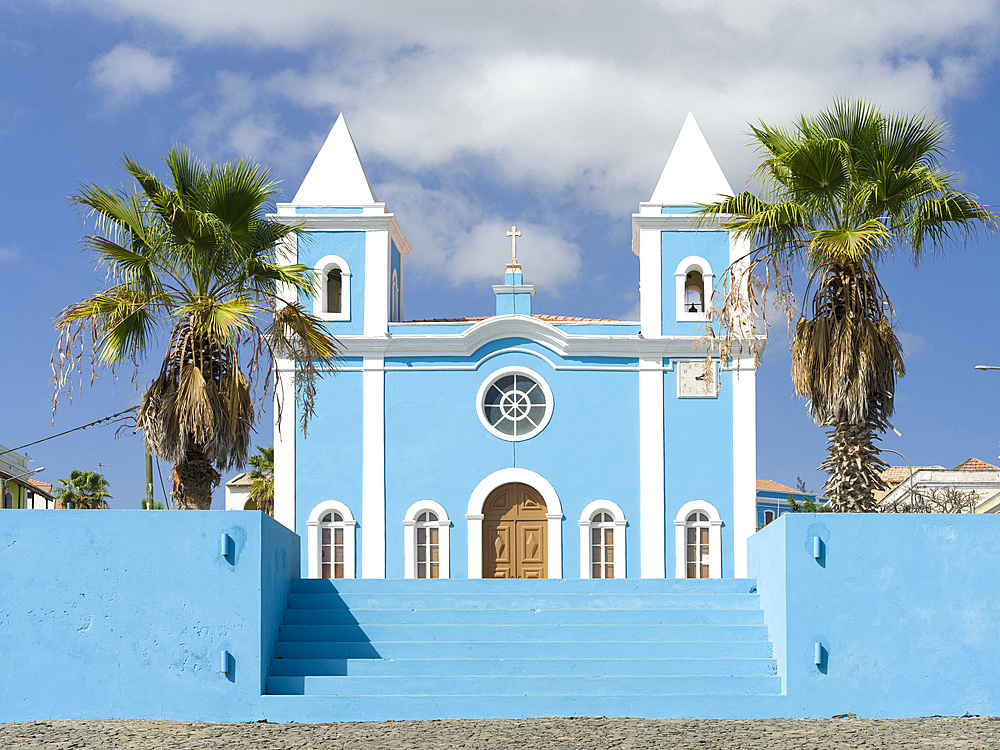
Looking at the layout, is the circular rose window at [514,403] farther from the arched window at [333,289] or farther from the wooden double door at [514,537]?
the arched window at [333,289]

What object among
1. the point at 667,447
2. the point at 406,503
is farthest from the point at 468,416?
the point at 667,447

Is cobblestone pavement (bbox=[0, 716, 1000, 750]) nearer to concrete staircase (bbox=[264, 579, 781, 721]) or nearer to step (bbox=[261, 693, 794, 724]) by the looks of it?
step (bbox=[261, 693, 794, 724])

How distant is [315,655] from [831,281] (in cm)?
769

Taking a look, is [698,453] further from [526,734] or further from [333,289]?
[526,734]

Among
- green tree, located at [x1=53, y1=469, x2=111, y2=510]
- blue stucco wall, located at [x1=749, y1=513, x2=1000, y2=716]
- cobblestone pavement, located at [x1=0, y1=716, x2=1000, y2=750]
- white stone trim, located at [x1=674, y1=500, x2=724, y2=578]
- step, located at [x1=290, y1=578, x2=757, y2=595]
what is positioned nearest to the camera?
cobblestone pavement, located at [x1=0, y1=716, x2=1000, y2=750]

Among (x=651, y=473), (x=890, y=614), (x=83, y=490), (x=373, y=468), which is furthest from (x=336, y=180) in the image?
(x=83, y=490)

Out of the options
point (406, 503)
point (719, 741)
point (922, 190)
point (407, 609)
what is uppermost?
point (922, 190)

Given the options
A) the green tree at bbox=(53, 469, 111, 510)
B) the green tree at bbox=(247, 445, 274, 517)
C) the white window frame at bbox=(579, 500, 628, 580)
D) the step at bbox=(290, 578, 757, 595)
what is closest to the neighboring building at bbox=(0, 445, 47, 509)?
the green tree at bbox=(53, 469, 111, 510)

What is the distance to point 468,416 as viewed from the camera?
23.6 meters

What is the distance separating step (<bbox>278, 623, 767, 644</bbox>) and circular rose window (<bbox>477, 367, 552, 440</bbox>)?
8.98m

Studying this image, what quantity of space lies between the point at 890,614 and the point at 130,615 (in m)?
8.36

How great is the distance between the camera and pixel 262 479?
1405 inches

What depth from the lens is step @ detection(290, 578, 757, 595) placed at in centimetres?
1573

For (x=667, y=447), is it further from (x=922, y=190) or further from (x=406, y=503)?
(x=922, y=190)
